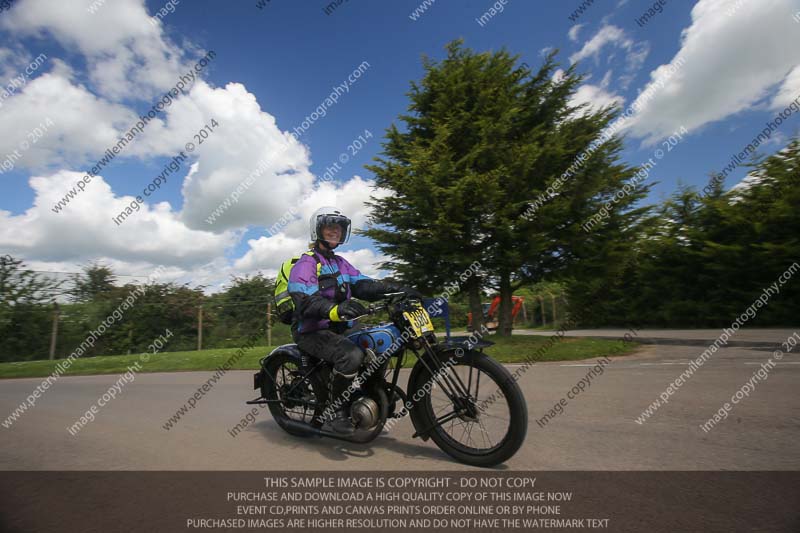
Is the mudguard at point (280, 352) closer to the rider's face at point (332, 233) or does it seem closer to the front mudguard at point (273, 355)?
the front mudguard at point (273, 355)

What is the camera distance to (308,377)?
339 cm

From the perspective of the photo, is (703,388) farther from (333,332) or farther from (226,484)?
(226,484)

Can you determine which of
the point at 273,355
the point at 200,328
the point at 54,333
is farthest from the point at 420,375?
the point at 54,333

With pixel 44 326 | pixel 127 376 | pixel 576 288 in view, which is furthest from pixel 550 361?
pixel 44 326

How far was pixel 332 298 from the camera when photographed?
130 inches

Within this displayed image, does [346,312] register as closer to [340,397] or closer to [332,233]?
[340,397]

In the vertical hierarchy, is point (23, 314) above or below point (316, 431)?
above

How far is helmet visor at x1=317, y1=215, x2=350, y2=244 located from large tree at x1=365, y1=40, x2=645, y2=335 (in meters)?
7.26

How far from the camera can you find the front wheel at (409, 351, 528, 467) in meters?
2.53

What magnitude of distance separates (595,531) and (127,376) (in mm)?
9469

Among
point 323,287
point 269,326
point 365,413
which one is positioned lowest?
point 365,413

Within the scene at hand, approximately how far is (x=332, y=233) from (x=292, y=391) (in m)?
1.56

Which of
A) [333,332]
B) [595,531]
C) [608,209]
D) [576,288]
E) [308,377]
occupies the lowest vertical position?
[595,531]

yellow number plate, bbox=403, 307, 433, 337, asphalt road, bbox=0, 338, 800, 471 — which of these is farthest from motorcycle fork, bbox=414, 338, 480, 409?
asphalt road, bbox=0, 338, 800, 471
